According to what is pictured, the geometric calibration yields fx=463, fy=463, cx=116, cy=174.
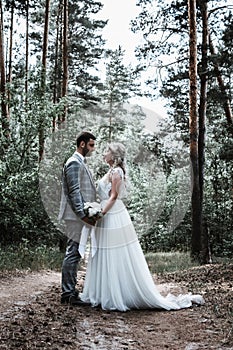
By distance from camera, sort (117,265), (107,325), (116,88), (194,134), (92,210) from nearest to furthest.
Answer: (107,325) < (92,210) < (117,265) < (194,134) < (116,88)

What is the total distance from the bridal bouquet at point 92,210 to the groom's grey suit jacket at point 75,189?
0.18ft

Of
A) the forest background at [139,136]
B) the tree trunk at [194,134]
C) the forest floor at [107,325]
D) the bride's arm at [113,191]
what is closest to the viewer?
the forest floor at [107,325]

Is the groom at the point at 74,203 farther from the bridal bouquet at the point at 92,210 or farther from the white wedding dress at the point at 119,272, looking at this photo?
the white wedding dress at the point at 119,272

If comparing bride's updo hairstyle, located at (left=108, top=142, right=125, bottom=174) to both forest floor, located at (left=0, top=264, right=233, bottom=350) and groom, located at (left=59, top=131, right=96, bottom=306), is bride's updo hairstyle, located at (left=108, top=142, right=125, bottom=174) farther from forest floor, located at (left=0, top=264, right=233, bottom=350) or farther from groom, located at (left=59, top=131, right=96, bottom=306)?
forest floor, located at (left=0, top=264, right=233, bottom=350)

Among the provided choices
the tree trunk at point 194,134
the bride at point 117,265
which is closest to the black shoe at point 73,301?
the bride at point 117,265

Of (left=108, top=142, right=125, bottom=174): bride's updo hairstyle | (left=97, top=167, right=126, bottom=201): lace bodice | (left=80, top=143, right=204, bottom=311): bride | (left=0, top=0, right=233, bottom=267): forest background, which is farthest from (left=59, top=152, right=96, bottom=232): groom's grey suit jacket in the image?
(left=0, top=0, right=233, bottom=267): forest background

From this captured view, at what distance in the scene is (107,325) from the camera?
5031 mm

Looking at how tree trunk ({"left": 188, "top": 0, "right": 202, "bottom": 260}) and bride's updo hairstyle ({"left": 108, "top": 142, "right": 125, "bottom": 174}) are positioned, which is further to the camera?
tree trunk ({"left": 188, "top": 0, "right": 202, "bottom": 260})

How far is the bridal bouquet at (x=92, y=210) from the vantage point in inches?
233

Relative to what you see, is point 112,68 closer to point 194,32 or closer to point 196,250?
Result: point 194,32

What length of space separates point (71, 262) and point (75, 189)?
0.97 meters

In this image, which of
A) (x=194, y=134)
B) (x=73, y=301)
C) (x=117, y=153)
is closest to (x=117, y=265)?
(x=73, y=301)

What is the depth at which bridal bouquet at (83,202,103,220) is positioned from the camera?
5.93 meters

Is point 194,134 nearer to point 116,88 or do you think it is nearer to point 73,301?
point 73,301
